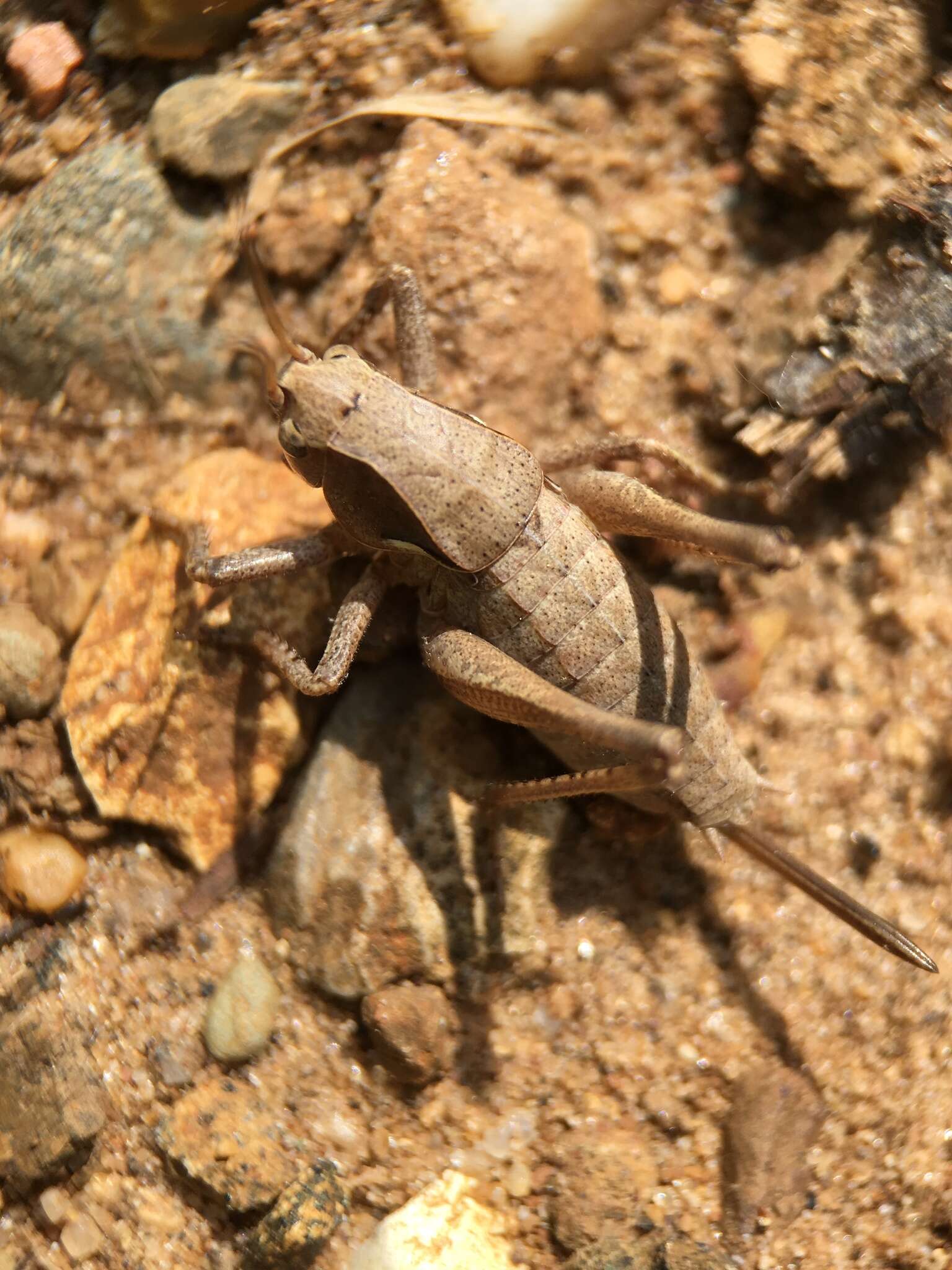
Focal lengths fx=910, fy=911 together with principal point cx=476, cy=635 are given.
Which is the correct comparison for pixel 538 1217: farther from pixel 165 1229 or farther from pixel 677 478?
pixel 677 478

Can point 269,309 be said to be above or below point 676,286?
above

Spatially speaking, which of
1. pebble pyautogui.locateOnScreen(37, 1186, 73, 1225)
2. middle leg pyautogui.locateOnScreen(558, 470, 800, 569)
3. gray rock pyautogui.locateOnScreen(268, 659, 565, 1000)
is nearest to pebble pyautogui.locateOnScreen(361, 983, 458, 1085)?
gray rock pyautogui.locateOnScreen(268, 659, 565, 1000)

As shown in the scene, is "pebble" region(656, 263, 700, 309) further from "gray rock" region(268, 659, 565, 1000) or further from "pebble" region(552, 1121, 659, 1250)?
"pebble" region(552, 1121, 659, 1250)

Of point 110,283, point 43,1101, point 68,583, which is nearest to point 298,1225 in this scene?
point 43,1101

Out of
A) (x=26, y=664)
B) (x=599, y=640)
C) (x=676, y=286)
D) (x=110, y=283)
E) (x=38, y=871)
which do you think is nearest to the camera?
(x=599, y=640)

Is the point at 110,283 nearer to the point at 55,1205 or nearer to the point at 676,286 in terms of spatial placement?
the point at 676,286

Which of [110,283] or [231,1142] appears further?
[110,283]

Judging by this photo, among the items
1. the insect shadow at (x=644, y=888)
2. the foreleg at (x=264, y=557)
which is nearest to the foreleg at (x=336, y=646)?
the foreleg at (x=264, y=557)
